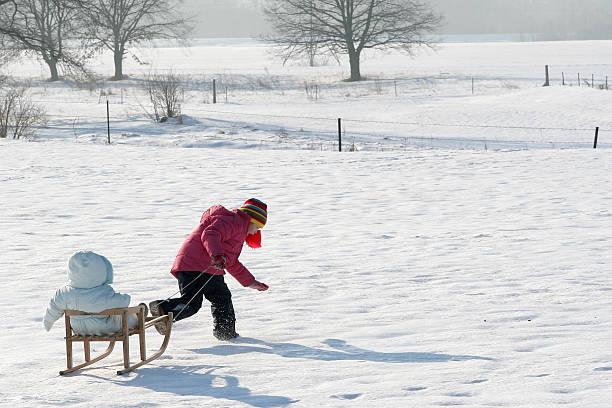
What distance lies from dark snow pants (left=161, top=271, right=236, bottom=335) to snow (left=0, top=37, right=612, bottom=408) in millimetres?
165

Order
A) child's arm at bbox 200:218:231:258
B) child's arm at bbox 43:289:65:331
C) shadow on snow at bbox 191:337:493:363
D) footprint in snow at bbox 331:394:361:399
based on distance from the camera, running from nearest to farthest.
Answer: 1. footprint in snow at bbox 331:394:361:399
2. child's arm at bbox 43:289:65:331
3. shadow on snow at bbox 191:337:493:363
4. child's arm at bbox 200:218:231:258

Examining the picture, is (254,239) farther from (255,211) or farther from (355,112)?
(355,112)

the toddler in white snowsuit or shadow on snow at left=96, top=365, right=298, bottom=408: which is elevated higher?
the toddler in white snowsuit

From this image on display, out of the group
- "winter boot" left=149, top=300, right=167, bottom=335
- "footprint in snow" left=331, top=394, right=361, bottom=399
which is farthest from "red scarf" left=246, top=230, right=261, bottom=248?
"footprint in snow" left=331, top=394, right=361, bottom=399

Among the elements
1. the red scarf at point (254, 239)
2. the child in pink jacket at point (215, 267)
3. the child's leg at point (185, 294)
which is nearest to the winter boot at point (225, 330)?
the child in pink jacket at point (215, 267)

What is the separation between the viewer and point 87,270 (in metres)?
5.07

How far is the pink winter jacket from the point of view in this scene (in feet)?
18.6

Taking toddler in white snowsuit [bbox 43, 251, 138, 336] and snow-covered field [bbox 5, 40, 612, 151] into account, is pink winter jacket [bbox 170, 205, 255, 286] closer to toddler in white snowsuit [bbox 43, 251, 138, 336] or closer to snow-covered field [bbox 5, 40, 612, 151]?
toddler in white snowsuit [bbox 43, 251, 138, 336]

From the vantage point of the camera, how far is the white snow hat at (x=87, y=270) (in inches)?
199

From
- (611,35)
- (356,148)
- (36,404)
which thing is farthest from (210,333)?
(611,35)

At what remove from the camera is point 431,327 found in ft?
20.4

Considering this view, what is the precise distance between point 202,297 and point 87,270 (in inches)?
44.0

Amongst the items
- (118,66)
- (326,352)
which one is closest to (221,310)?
(326,352)

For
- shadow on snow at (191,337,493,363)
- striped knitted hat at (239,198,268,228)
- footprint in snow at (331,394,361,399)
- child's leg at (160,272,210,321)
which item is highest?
striped knitted hat at (239,198,268,228)
